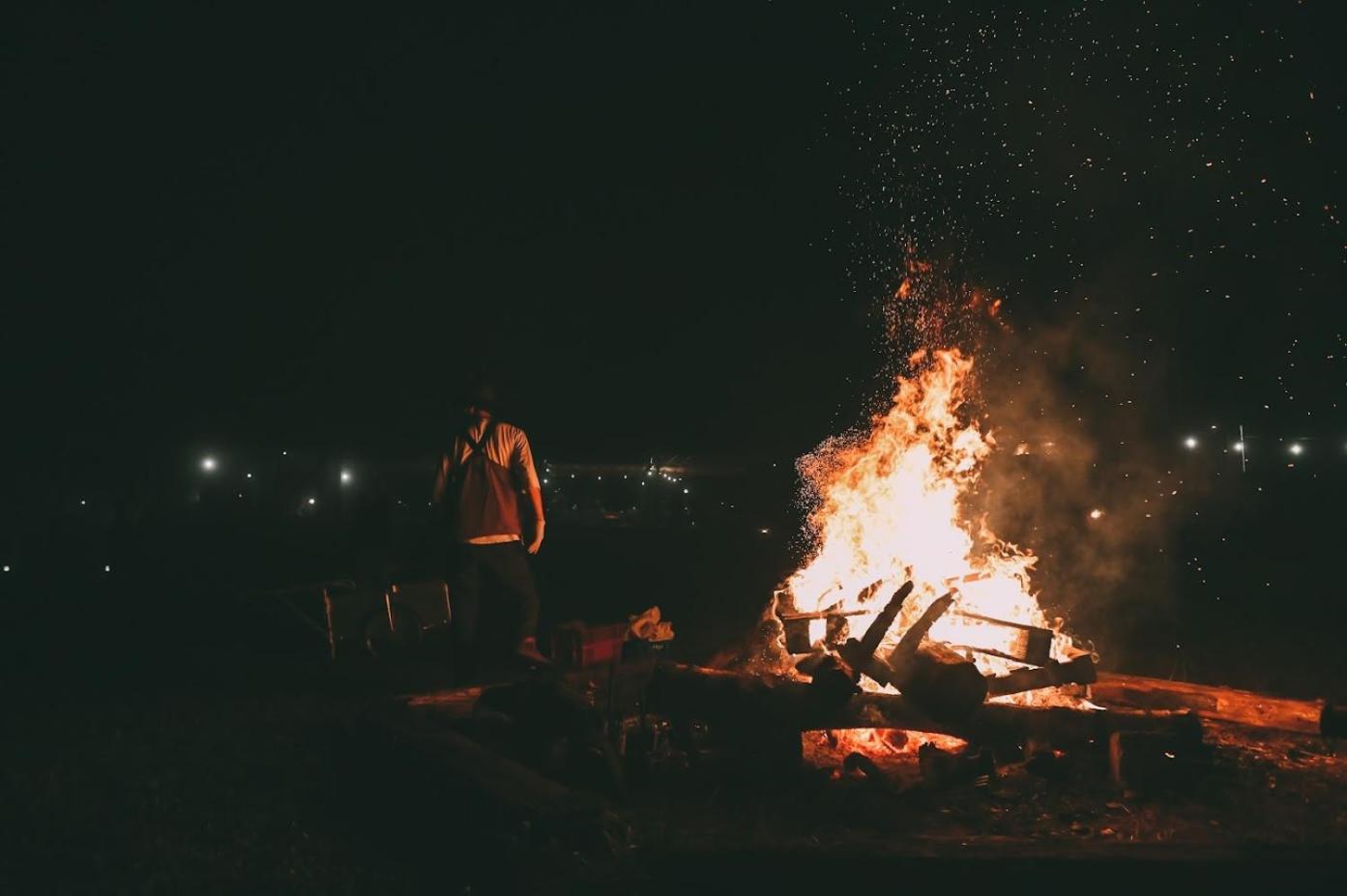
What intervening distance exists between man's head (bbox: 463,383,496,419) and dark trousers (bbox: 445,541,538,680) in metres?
0.97

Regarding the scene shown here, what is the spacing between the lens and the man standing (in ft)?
21.9

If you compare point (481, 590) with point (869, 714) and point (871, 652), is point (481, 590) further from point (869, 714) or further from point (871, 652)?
point (869, 714)

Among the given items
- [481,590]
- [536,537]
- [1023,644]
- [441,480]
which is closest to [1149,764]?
[1023,644]

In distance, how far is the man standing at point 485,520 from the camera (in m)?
Answer: 6.68

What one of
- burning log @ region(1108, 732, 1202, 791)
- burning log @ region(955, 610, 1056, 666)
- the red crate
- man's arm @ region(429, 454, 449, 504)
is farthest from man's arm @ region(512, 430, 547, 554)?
burning log @ region(1108, 732, 1202, 791)

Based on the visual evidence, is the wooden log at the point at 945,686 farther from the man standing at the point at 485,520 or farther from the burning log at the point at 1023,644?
the man standing at the point at 485,520

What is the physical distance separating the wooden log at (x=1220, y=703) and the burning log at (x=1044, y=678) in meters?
0.63

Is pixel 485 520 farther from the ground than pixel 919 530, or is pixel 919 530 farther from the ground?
pixel 919 530

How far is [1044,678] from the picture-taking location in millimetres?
5402

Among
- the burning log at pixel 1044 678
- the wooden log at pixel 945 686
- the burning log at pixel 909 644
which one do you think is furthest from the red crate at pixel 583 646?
the burning log at pixel 1044 678

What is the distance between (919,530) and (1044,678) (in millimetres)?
1849

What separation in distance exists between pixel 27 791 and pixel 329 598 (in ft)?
12.1

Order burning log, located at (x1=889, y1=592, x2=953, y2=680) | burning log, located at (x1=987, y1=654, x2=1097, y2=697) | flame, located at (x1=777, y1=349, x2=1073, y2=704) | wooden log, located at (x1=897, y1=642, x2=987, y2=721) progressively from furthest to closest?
flame, located at (x1=777, y1=349, x2=1073, y2=704) < burning log, located at (x1=987, y1=654, x2=1097, y2=697) < burning log, located at (x1=889, y1=592, x2=953, y2=680) < wooden log, located at (x1=897, y1=642, x2=987, y2=721)

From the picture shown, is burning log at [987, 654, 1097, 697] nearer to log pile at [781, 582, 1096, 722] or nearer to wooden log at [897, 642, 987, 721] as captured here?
log pile at [781, 582, 1096, 722]
